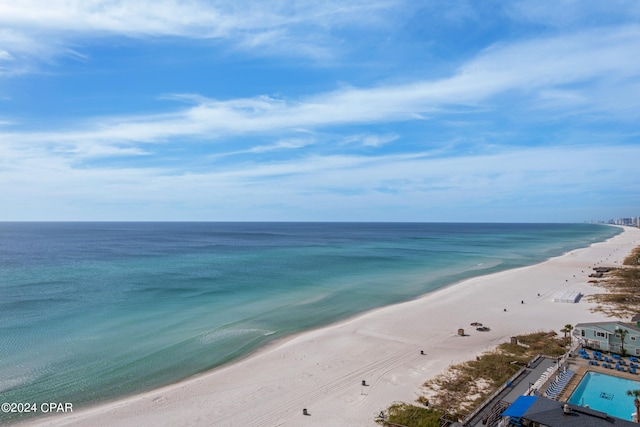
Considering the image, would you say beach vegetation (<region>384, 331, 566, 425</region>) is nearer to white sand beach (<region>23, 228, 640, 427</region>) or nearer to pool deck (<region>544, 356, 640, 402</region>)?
white sand beach (<region>23, 228, 640, 427</region>)

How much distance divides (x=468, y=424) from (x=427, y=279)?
144 ft

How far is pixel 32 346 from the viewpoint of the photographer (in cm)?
3009

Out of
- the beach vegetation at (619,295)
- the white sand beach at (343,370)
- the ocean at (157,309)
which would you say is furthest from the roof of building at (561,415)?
the beach vegetation at (619,295)

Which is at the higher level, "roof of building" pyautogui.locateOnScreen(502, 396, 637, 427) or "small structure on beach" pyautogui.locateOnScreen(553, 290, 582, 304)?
"roof of building" pyautogui.locateOnScreen(502, 396, 637, 427)

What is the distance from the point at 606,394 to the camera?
841 inches

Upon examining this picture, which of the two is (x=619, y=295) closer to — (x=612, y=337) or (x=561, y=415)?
(x=612, y=337)

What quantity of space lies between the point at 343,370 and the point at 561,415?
13503 mm

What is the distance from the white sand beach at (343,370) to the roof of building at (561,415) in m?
6.53

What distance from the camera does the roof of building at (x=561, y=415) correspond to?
15484mm

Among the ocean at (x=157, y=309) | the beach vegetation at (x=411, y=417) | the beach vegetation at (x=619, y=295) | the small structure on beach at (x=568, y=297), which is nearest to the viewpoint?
the beach vegetation at (x=411, y=417)

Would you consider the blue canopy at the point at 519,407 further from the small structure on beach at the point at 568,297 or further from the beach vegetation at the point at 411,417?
the small structure on beach at the point at 568,297

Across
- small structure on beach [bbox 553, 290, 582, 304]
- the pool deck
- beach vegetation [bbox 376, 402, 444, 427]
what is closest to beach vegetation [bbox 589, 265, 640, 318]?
small structure on beach [bbox 553, 290, 582, 304]

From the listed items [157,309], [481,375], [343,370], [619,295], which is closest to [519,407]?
[481,375]

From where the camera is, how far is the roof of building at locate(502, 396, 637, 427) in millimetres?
15484
